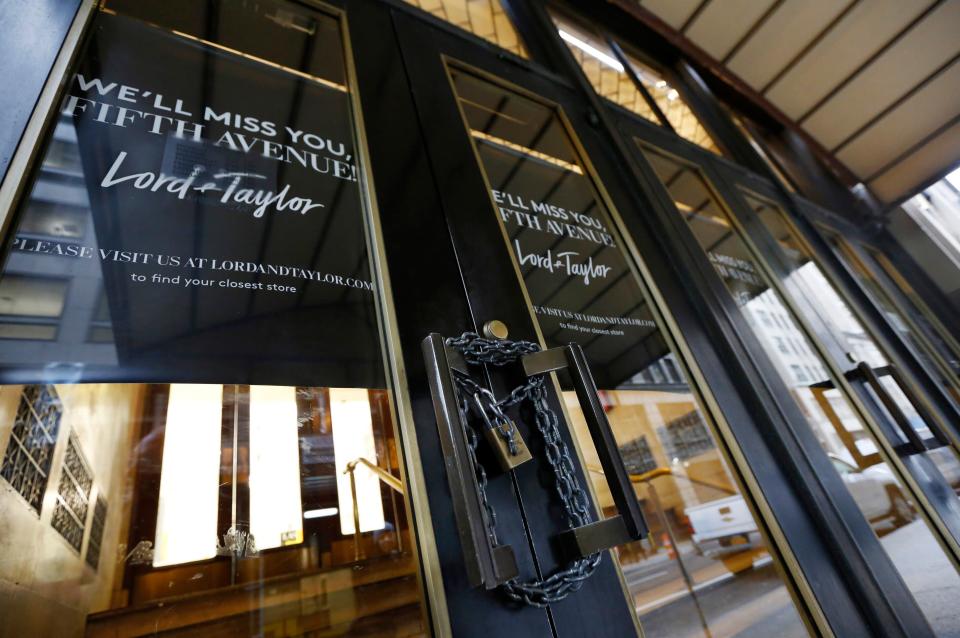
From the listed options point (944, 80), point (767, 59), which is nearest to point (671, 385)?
point (767, 59)

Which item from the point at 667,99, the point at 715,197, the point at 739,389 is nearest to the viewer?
the point at 739,389

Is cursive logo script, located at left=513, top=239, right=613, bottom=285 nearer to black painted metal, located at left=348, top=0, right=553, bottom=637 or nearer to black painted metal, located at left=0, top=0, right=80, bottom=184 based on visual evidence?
black painted metal, located at left=348, top=0, right=553, bottom=637

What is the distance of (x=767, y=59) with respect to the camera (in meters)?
3.71

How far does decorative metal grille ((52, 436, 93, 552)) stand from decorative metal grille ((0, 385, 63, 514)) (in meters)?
0.04

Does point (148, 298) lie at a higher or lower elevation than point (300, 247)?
lower

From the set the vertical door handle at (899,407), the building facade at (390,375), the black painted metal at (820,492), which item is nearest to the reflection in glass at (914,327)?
the vertical door handle at (899,407)

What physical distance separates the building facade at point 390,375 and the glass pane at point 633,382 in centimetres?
2

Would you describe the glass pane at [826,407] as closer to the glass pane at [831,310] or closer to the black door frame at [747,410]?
the glass pane at [831,310]

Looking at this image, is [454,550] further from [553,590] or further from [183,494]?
[183,494]

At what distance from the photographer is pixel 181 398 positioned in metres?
0.84

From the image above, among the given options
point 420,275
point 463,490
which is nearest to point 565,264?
point 420,275

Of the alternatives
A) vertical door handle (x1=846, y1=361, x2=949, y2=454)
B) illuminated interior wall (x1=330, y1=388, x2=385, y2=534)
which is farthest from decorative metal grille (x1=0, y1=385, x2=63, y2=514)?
vertical door handle (x1=846, y1=361, x2=949, y2=454)

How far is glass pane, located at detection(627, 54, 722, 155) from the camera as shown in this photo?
10.3ft

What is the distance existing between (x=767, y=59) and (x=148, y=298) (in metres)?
4.74
